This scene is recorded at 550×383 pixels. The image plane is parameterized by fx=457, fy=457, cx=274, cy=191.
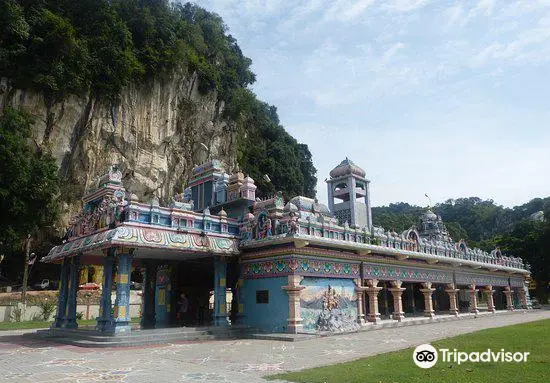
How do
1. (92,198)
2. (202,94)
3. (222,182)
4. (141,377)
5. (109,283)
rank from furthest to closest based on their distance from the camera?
1. (202,94)
2. (222,182)
3. (92,198)
4. (109,283)
5. (141,377)

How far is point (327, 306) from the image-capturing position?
1727 centimetres

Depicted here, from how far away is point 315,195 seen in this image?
2464 inches

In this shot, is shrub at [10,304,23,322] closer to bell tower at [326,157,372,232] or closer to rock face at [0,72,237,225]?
rock face at [0,72,237,225]

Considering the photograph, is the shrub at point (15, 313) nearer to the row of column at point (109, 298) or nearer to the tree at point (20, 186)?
the tree at point (20, 186)

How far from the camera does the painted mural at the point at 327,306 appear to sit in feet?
53.9

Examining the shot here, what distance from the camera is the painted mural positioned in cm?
1644

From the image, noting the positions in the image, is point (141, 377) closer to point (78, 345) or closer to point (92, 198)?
point (78, 345)

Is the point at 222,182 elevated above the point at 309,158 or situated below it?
below

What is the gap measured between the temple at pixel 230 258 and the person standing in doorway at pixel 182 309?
7.3 inches

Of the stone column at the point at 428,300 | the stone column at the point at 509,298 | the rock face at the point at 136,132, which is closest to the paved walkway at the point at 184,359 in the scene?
the stone column at the point at 428,300

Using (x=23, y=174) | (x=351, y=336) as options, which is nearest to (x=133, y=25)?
(x=23, y=174)

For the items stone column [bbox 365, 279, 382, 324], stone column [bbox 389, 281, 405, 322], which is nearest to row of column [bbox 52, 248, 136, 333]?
stone column [bbox 365, 279, 382, 324]

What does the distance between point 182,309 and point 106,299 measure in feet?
15.7

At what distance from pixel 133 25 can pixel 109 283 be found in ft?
101
